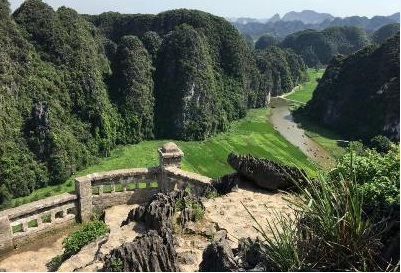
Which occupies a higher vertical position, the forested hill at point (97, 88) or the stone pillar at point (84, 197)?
the stone pillar at point (84, 197)

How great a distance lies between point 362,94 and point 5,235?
275 feet

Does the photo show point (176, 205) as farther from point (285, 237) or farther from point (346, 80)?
point (346, 80)

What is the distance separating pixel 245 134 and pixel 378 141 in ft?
66.2

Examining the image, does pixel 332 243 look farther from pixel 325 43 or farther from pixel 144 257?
pixel 325 43

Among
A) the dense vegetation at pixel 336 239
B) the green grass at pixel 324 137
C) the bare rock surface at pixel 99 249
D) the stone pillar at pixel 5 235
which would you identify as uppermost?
the dense vegetation at pixel 336 239

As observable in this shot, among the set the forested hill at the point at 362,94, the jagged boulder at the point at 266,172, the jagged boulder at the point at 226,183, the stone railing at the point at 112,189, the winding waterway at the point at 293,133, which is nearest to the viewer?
the jagged boulder at the point at 266,172

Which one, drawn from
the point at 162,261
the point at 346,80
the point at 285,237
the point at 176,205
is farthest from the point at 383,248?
the point at 346,80

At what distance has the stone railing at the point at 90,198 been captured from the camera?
37.6 ft

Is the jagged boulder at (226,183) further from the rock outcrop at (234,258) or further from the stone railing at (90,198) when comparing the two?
the rock outcrop at (234,258)

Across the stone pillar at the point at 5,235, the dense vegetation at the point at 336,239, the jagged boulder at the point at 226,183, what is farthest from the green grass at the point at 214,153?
the dense vegetation at the point at 336,239

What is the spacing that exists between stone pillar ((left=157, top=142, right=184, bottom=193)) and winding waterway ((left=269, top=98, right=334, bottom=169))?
136 ft

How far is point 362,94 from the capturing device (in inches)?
3442

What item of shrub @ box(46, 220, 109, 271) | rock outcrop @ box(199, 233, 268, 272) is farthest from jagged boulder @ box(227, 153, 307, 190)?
rock outcrop @ box(199, 233, 268, 272)

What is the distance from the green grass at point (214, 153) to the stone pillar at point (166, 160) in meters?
38.6
